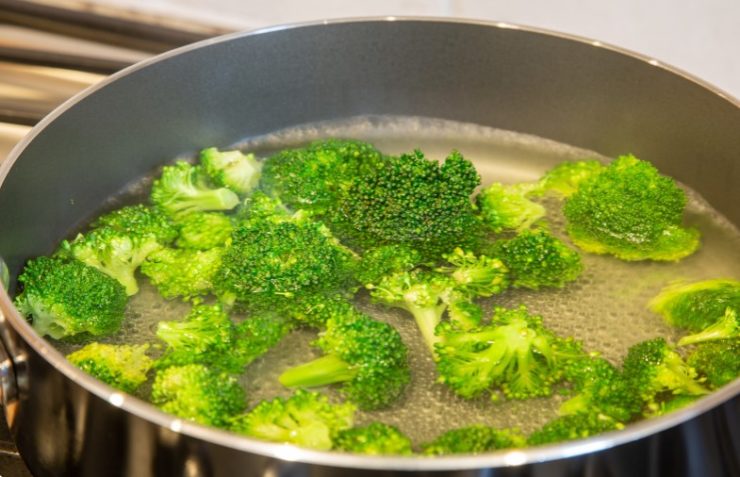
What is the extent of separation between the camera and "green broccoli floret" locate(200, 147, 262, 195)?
1.25 metres

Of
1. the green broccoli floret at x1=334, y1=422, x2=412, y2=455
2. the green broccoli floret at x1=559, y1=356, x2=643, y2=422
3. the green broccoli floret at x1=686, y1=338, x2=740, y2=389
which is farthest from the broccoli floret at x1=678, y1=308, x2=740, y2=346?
the green broccoli floret at x1=334, y1=422, x2=412, y2=455

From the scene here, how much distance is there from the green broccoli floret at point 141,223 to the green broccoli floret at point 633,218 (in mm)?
541

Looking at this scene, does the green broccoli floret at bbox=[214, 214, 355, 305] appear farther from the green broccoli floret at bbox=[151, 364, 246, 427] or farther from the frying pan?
the frying pan

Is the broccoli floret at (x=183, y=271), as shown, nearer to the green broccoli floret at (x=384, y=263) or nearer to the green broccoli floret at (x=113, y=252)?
the green broccoli floret at (x=113, y=252)

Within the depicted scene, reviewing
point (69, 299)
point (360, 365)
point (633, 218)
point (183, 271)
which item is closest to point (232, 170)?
point (183, 271)

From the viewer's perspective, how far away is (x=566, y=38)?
129cm

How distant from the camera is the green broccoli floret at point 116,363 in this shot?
3.05 feet

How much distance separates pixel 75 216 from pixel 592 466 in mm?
828

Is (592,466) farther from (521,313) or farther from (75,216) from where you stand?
(75,216)

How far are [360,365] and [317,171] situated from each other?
14.8 inches

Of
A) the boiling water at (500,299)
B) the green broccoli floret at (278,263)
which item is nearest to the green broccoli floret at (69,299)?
the boiling water at (500,299)

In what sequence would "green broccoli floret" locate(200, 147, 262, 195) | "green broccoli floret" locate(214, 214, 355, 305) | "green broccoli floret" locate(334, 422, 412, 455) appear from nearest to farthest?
"green broccoli floret" locate(334, 422, 412, 455) → "green broccoli floret" locate(214, 214, 355, 305) → "green broccoli floret" locate(200, 147, 262, 195)

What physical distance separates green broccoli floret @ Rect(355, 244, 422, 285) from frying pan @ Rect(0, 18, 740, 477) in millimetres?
406

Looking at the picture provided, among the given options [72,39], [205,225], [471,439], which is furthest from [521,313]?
[72,39]
